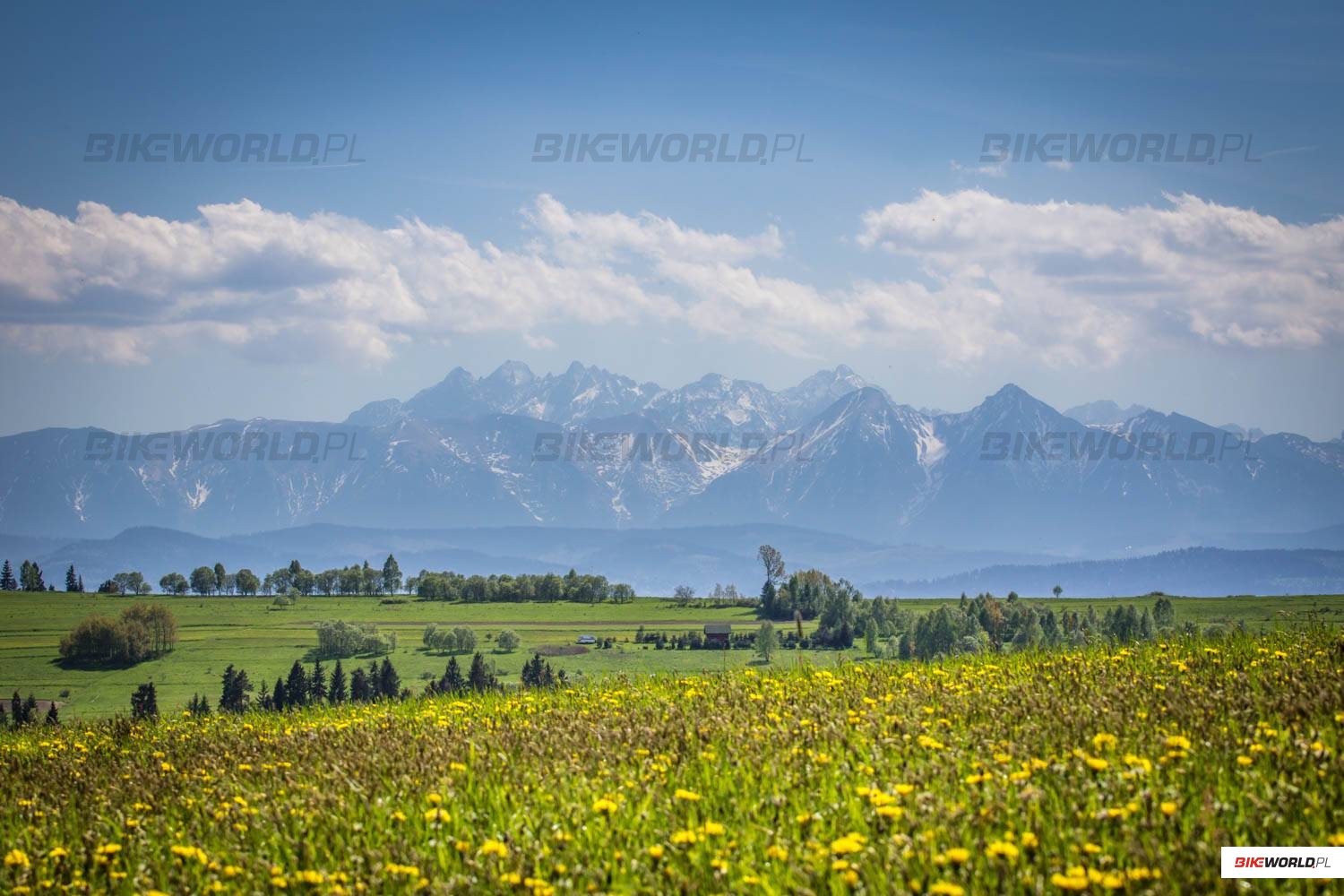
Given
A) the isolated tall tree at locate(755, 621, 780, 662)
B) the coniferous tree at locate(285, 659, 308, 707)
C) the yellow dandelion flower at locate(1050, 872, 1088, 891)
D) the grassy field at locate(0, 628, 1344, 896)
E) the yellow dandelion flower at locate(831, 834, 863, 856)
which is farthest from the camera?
the coniferous tree at locate(285, 659, 308, 707)

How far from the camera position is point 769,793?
7.94 m

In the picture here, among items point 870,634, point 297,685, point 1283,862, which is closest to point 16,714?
point 297,685

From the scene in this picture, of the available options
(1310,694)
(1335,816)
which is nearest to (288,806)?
(1335,816)

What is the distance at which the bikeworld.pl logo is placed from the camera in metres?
5.66

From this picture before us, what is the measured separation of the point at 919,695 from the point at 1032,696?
1392 mm

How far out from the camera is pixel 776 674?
13.9m

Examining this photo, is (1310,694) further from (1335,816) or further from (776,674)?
(776,674)

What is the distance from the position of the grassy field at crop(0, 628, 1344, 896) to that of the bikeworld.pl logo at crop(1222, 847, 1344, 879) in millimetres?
125

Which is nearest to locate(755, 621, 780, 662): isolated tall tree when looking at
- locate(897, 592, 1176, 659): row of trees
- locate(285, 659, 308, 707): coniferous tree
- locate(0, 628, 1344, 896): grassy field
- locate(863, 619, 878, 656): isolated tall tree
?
locate(897, 592, 1176, 659): row of trees

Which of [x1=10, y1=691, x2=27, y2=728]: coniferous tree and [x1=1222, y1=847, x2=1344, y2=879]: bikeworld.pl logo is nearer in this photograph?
[x1=1222, y1=847, x2=1344, y2=879]: bikeworld.pl logo

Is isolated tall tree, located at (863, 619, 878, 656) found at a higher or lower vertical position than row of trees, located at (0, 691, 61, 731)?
lower

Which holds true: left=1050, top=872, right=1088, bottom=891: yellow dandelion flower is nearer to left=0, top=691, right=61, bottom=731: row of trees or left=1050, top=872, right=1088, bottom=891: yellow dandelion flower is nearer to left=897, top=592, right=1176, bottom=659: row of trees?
left=0, top=691, right=61, bottom=731: row of trees

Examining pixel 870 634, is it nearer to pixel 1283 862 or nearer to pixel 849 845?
pixel 1283 862

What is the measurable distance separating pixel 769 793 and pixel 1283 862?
11.9 ft
